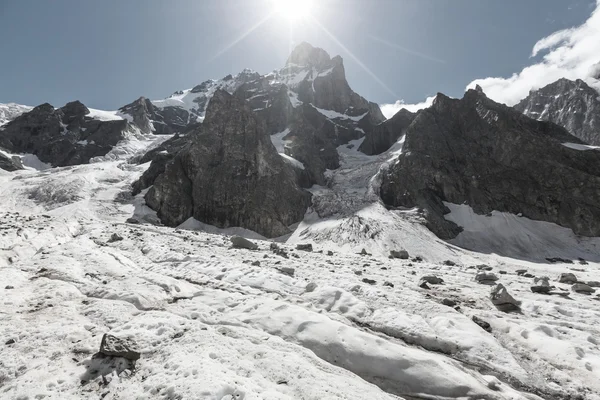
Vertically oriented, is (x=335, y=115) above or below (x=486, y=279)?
above

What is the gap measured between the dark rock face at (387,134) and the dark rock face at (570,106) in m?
79.1

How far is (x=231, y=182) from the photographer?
238 feet

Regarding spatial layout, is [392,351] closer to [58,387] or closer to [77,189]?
[58,387]

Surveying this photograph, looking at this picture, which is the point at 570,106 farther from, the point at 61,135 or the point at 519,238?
the point at 61,135

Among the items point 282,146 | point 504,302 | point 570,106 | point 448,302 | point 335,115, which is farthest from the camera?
point 335,115

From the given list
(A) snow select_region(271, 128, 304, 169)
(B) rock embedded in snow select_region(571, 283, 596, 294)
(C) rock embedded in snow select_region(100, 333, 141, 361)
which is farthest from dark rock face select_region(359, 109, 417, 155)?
(C) rock embedded in snow select_region(100, 333, 141, 361)

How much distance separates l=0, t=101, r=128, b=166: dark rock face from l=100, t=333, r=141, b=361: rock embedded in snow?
5771 inches

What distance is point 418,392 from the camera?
816cm

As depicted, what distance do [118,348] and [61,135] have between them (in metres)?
174

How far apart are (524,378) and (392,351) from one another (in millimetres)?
3551

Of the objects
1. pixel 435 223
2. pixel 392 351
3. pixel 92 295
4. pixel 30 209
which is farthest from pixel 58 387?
pixel 30 209

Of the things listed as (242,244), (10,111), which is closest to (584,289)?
(242,244)

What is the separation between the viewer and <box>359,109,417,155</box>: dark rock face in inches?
4941

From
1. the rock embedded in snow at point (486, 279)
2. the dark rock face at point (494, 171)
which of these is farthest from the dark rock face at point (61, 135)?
the rock embedded in snow at point (486, 279)
